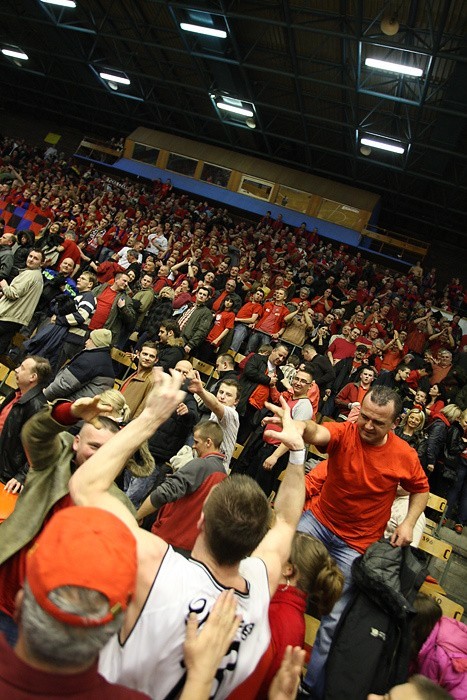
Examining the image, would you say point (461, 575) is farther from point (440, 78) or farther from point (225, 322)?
point (440, 78)

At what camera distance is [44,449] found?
82.3 inches

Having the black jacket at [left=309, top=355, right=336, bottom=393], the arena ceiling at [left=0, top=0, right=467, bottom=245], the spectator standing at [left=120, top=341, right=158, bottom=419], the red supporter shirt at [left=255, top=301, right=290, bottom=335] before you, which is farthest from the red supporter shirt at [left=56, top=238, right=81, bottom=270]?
the arena ceiling at [left=0, top=0, right=467, bottom=245]

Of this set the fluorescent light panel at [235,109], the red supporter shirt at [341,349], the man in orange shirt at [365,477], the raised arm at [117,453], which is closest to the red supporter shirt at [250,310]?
the red supporter shirt at [341,349]

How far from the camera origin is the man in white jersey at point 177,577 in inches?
47.3

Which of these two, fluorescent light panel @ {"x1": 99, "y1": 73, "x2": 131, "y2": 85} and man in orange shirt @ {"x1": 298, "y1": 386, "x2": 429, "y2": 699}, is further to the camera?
fluorescent light panel @ {"x1": 99, "y1": 73, "x2": 131, "y2": 85}

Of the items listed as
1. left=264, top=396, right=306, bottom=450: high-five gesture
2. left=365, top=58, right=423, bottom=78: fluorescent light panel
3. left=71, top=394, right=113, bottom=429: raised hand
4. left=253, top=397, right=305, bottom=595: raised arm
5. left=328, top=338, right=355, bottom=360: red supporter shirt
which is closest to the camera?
left=253, top=397, right=305, bottom=595: raised arm

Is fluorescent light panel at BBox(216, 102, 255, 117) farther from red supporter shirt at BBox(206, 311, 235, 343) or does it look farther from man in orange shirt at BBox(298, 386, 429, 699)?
man in orange shirt at BBox(298, 386, 429, 699)

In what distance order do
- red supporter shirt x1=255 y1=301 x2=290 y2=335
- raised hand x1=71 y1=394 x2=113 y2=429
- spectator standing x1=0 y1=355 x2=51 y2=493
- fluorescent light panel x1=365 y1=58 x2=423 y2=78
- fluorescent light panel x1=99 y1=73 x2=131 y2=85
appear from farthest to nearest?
fluorescent light panel x1=99 y1=73 x2=131 y2=85, fluorescent light panel x1=365 y1=58 x2=423 y2=78, red supporter shirt x1=255 y1=301 x2=290 y2=335, spectator standing x1=0 y1=355 x2=51 y2=493, raised hand x1=71 y1=394 x2=113 y2=429

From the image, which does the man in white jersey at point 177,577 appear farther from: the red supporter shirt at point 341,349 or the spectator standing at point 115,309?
the red supporter shirt at point 341,349

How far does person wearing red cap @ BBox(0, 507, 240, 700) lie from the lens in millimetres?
878

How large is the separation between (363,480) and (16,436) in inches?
90.7

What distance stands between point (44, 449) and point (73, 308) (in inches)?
166

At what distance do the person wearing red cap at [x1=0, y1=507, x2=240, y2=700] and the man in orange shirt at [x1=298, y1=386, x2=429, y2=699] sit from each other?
194 cm

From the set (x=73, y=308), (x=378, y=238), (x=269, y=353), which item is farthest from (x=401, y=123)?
(x=73, y=308)
